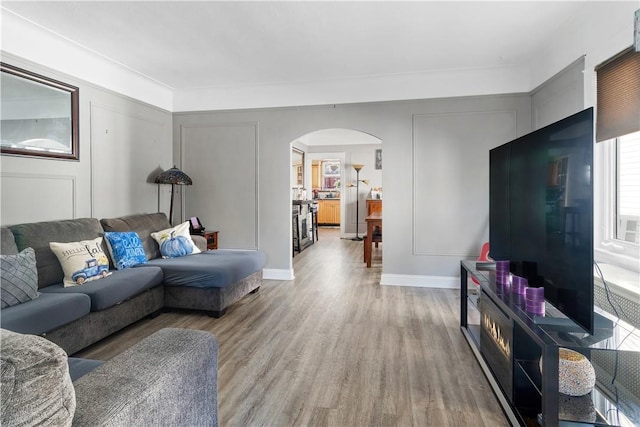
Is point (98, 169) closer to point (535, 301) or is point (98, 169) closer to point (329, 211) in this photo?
point (535, 301)

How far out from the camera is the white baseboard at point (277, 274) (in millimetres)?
4742

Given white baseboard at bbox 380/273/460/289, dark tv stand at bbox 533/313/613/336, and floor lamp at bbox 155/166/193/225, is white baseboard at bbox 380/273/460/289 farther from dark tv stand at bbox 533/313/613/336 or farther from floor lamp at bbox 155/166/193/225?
floor lamp at bbox 155/166/193/225

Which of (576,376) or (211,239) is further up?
(211,239)

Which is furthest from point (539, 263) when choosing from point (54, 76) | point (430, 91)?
→ point (54, 76)

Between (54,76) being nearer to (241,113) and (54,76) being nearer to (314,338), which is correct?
(241,113)

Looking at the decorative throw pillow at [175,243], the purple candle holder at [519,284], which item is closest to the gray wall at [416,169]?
the decorative throw pillow at [175,243]

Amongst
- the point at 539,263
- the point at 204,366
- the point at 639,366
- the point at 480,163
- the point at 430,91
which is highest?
the point at 430,91

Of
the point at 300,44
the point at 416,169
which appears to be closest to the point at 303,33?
the point at 300,44

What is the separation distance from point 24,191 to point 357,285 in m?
3.55

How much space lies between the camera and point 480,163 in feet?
13.9

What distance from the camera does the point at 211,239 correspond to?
4719mm

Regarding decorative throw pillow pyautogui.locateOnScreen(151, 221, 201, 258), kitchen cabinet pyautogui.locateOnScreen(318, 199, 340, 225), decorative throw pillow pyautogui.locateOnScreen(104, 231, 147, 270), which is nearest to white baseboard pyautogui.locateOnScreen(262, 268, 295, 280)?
decorative throw pillow pyautogui.locateOnScreen(151, 221, 201, 258)

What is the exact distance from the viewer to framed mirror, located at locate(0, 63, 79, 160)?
2.77 m

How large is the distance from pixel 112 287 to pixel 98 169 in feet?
5.51
